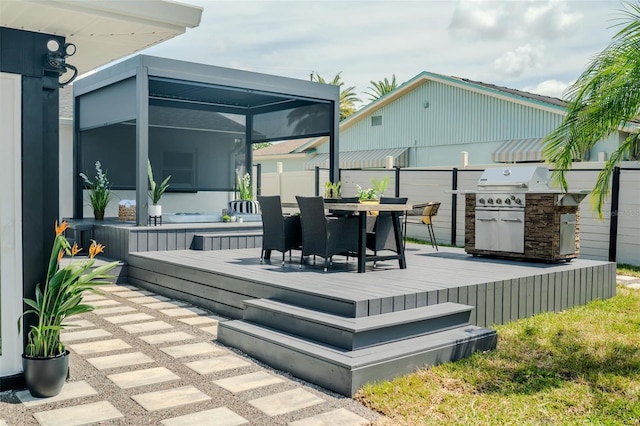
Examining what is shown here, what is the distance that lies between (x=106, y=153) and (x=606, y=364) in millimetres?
9151

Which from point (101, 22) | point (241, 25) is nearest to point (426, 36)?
point (241, 25)

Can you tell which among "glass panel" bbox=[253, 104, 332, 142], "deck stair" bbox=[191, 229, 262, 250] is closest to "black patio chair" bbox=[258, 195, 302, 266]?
"deck stair" bbox=[191, 229, 262, 250]

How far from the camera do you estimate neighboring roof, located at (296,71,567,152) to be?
51.8 feet

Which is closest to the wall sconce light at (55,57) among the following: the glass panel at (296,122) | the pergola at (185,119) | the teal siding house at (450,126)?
the pergola at (185,119)

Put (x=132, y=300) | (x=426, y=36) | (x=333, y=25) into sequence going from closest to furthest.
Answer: (x=132, y=300) < (x=333, y=25) < (x=426, y=36)

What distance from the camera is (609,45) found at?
14.7 ft

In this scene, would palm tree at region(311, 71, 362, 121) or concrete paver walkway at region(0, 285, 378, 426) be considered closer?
concrete paver walkway at region(0, 285, 378, 426)

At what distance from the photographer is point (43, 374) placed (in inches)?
132

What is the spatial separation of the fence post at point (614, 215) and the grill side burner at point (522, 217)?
8.38 feet

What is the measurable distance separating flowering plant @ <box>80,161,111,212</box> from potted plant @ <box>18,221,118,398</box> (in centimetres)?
662

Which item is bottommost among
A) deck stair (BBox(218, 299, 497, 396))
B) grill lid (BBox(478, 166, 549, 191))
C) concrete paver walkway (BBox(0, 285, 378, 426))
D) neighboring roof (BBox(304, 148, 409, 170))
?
concrete paver walkway (BBox(0, 285, 378, 426))

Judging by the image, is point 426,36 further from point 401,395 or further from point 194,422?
point 194,422

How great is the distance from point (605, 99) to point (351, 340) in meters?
2.71

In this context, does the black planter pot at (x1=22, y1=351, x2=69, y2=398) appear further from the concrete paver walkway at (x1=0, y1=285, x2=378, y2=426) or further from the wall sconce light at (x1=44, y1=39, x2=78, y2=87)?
the wall sconce light at (x1=44, y1=39, x2=78, y2=87)
